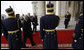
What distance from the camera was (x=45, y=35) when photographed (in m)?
3.64

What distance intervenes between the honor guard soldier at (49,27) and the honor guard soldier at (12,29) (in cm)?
78

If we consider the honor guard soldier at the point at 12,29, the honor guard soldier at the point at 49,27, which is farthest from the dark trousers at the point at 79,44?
the honor guard soldier at the point at 12,29

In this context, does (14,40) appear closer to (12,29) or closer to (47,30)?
(12,29)

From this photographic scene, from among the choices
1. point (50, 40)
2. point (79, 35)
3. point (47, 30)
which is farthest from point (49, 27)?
point (79, 35)

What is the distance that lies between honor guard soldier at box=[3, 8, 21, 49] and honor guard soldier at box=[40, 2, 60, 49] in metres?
0.78

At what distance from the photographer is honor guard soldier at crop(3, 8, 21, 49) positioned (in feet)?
11.7

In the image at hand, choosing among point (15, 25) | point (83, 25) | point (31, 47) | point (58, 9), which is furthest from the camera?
point (58, 9)

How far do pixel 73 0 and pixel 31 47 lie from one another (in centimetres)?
1027

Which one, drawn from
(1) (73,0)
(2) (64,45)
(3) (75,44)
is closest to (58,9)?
(1) (73,0)

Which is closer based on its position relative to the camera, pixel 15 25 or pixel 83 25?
pixel 83 25

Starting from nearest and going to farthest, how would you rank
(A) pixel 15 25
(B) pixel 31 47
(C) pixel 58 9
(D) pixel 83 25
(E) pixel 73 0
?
(D) pixel 83 25, (A) pixel 15 25, (B) pixel 31 47, (C) pixel 58 9, (E) pixel 73 0

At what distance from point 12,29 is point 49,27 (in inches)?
42.7

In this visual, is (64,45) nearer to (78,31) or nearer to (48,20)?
(78,31)

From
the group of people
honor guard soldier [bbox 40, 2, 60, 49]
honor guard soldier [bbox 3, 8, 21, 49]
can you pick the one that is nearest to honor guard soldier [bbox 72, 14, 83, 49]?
the group of people
